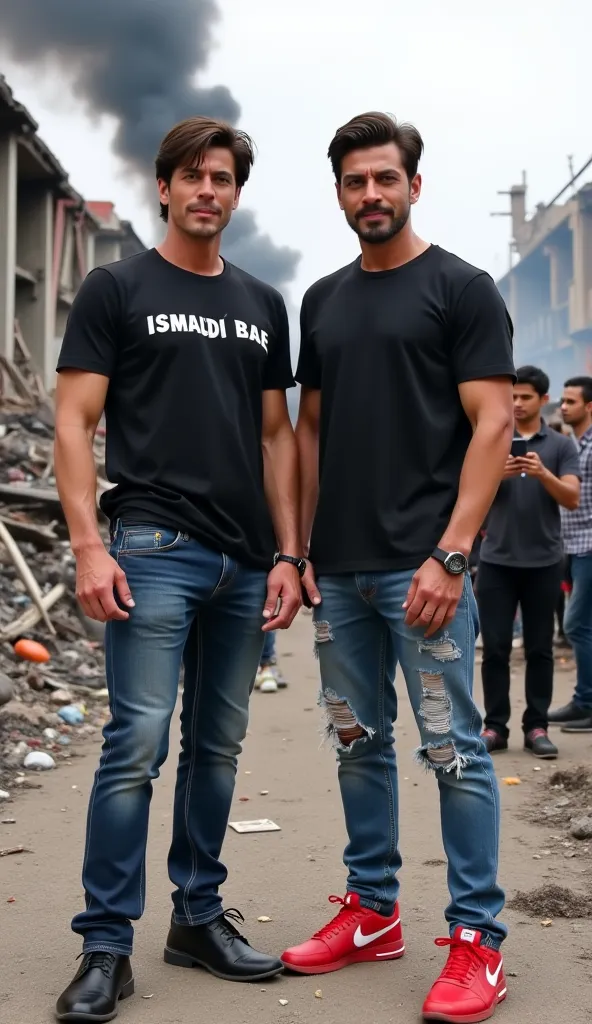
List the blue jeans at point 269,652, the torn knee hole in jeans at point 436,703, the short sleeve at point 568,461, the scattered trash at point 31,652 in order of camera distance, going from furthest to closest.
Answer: the blue jeans at point 269,652 < the scattered trash at point 31,652 < the short sleeve at point 568,461 < the torn knee hole in jeans at point 436,703

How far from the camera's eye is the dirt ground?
3.19 m

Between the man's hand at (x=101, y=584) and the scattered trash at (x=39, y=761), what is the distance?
134 inches

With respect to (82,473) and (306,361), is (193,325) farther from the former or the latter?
(82,473)

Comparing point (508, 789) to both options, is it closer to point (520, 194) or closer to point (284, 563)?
point (284, 563)

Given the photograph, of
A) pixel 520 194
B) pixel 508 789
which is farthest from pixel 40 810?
pixel 520 194

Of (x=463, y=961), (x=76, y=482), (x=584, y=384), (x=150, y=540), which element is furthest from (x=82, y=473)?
(x=584, y=384)

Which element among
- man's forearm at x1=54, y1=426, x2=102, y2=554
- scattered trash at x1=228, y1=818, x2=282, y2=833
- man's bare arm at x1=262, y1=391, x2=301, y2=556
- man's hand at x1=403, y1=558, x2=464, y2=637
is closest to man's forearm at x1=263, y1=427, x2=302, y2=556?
man's bare arm at x1=262, y1=391, x2=301, y2=556

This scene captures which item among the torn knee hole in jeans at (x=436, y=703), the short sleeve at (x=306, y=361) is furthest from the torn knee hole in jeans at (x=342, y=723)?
the short sleeve at (x=306, y=361)

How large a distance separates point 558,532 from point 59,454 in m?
4.13

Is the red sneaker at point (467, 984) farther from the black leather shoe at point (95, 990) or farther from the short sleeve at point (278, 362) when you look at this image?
the short sleeve at point (278, 362)

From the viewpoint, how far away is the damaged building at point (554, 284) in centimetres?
4353

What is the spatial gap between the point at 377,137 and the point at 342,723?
176 cm

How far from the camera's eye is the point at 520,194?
6219 centimetres

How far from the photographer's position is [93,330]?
3.24m
